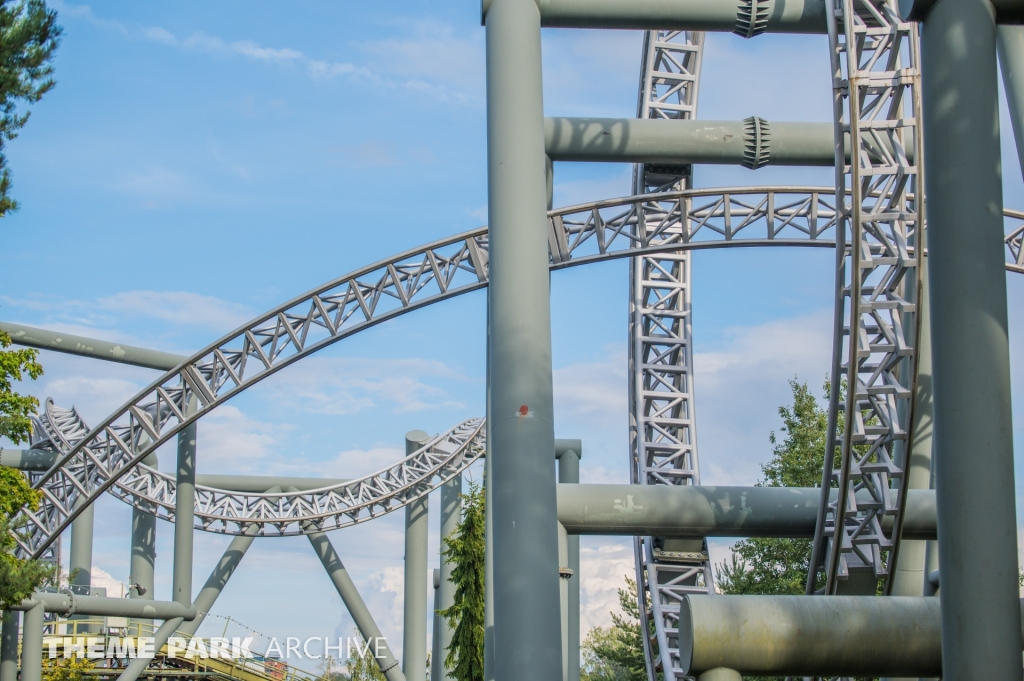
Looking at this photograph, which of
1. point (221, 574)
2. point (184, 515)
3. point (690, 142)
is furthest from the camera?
point (221, 574)

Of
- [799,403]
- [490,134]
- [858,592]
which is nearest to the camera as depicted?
[490,134]

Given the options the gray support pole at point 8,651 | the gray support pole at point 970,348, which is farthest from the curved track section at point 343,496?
the gray support pole at point 970,348

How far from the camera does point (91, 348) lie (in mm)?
28312

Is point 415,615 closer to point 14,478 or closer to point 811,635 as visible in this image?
point 14,478

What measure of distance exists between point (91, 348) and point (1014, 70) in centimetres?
2175

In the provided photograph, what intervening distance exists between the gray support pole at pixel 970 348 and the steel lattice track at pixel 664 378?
12.4m

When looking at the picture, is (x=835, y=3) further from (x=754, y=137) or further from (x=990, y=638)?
(x=990, y=638)

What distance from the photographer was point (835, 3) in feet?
43.0

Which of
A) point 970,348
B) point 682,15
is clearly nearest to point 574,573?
point 682,15

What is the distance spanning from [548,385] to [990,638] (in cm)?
421

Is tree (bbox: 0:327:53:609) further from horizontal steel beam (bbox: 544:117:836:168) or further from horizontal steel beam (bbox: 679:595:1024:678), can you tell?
horizontal steel beam (bbox: 679:595:1024:678)

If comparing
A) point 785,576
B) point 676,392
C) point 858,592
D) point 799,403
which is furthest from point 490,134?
point 799,403

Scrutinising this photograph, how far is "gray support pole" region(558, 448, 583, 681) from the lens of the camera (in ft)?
69.8

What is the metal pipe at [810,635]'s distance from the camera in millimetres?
9016
